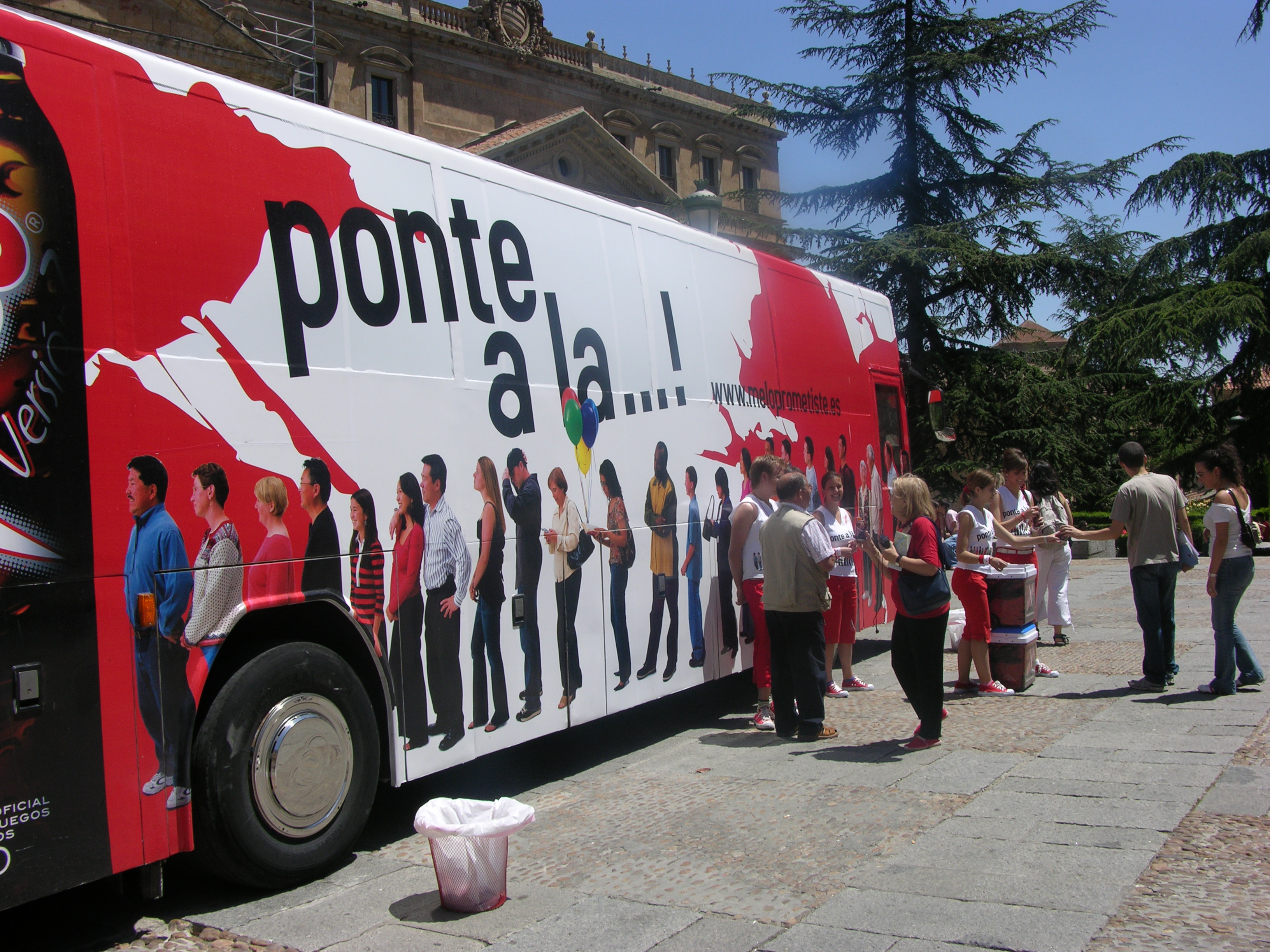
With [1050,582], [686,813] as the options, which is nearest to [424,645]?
[686,813]

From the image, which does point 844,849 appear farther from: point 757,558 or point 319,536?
point 757,558

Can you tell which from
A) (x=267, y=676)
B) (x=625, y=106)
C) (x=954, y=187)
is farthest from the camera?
(x=625, y=106)

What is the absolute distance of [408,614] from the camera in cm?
518

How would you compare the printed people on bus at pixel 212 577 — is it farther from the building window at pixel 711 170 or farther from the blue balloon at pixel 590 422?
the building window at pixel 711 170

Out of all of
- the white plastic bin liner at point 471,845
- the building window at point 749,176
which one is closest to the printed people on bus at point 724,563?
the white plastic bin liner at point 471,845

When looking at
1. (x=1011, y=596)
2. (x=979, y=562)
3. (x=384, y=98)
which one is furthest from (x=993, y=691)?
(x=384, y=98)

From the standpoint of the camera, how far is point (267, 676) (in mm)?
4438

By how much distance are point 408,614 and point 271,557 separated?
87 cm

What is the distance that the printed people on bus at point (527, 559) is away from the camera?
5.91 meters

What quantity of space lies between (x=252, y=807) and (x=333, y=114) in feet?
10.3

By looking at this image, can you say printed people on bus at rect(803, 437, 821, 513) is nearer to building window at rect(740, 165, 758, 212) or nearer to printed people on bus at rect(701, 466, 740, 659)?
printed people on bus at rect(701, 466, 740, 659)

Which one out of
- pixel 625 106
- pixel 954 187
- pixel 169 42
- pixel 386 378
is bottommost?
pixel 386 378

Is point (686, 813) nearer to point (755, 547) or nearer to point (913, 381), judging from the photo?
point (755, 547)

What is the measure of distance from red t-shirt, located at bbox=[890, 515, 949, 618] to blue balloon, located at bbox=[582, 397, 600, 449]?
2.12 meters
